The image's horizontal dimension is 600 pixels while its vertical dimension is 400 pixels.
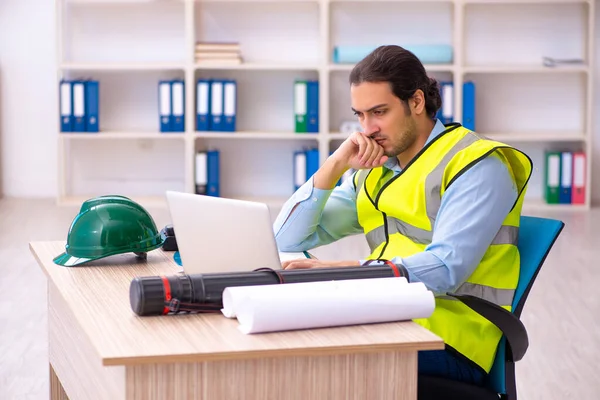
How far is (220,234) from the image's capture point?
6.31 ft

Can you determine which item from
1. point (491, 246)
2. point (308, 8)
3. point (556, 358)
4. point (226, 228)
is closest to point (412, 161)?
point (491, 246)

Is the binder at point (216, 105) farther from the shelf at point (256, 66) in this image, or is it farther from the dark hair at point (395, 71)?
the dark hair at point (395, 71)

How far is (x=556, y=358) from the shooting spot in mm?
3527

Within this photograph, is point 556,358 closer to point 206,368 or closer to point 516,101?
point 206,368

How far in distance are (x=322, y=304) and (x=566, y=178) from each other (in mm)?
5422

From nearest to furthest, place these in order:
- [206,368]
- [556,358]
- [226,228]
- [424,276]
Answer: [206,368] → [226,228] → [424,276] → [556,358]

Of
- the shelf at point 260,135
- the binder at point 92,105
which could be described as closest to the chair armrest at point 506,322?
the shelf at point 260,135

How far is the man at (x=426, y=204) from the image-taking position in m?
2.09

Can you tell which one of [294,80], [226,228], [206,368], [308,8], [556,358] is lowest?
[556,358]

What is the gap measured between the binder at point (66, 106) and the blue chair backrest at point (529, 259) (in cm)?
502

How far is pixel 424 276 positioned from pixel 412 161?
1.17 ft

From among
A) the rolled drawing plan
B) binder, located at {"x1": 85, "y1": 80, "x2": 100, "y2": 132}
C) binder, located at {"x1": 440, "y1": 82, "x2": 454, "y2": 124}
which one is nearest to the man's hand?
the rolled drawing plan

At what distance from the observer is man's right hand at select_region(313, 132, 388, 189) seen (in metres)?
2.38

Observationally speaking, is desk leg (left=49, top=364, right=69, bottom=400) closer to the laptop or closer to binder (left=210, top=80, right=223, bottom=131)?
the laptop
